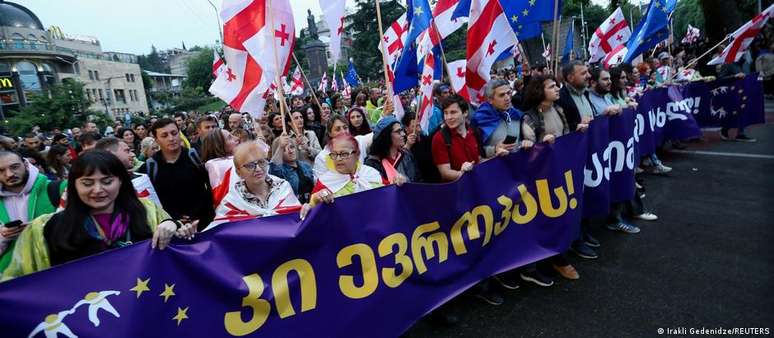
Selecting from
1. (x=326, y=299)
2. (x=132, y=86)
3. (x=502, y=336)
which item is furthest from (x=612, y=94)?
(x=132, y=86)

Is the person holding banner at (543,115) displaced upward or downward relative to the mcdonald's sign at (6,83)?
downward

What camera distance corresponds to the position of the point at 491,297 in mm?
3309

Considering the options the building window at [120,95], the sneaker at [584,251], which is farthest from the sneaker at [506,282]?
the building window at [120,95]

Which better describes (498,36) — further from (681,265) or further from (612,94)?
(681,265)

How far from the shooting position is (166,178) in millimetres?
3549

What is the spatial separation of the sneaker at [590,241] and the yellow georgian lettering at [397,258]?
7.09ft

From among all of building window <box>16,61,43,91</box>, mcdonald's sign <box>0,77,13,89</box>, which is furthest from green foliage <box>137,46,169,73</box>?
mcdonald's sign <box>0,77,13,89</box>

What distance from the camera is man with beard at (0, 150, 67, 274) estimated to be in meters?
2.80

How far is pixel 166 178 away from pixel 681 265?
4332 millimetres

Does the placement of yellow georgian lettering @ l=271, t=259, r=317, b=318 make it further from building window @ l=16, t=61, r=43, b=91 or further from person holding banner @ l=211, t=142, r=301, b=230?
building window @ l=16, t=61, r=43, b=91

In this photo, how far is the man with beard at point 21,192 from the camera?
2.80 metres

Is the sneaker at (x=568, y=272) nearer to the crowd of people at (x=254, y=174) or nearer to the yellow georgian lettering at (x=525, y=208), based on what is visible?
the crowd of people at (x=254, y=174)

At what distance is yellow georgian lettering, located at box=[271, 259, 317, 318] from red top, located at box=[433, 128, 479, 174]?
1.56 m

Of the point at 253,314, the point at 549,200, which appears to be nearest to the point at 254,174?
the point at 253,314
